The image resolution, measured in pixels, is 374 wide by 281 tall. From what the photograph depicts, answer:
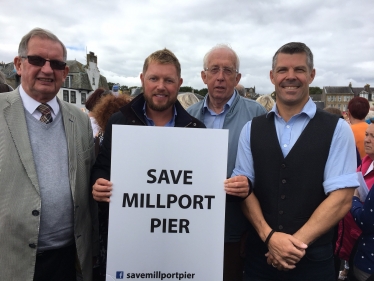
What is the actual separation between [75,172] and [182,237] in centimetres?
104

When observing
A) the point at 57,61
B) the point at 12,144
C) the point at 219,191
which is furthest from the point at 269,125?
the point at 12,144

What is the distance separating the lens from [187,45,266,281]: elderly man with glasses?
115 inches

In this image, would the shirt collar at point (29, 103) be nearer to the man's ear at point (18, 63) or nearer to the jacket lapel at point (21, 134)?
the jacket lapel at point (21, 134)

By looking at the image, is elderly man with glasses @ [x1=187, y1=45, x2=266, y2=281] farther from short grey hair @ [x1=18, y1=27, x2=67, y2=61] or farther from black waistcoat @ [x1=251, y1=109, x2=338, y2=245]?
short grey hair @ [x1=18, y1=27, x2=67, y2=61]

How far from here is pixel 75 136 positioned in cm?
255

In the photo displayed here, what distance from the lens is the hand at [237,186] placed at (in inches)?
89.0

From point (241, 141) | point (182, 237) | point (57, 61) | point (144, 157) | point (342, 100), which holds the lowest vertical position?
point (182, 237)

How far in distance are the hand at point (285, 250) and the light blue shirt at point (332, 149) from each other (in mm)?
465

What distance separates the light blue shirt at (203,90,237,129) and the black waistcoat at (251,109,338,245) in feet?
3.19

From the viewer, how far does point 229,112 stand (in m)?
3.24

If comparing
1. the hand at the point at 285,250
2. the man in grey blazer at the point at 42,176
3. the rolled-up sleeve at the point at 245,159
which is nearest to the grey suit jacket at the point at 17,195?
the man in grey blazer at the point at 42,176

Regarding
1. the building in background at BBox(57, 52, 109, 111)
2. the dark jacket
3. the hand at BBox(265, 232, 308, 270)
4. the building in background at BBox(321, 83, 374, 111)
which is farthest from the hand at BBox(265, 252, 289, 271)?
the building in background at BBox(321, 83, 374, 111)

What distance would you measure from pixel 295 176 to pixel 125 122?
1.55 metres

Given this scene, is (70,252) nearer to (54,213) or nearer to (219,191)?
(54,213)
